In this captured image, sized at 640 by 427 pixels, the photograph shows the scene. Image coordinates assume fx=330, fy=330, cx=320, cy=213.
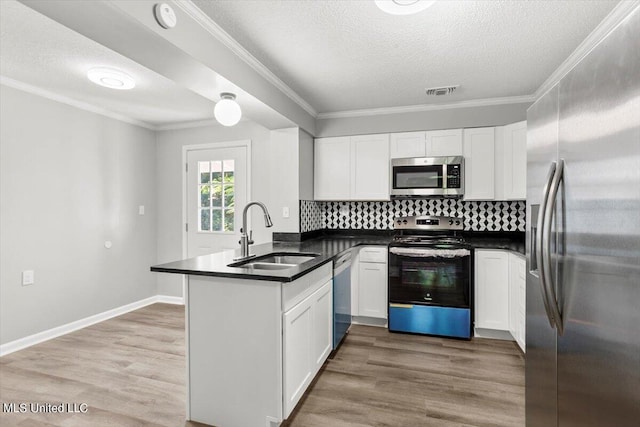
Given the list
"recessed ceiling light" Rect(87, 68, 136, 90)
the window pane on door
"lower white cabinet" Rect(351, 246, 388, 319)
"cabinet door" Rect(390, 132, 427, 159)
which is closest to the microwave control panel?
"cabinet door" Rect(390, 132, 427, 159)

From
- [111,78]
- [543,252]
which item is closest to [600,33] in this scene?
[543,252]

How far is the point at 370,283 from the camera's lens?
139 inches

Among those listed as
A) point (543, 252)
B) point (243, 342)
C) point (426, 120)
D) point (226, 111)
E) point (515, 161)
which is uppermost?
point (426, 120)

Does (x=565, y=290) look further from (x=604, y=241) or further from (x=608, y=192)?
(x=608, y=192)

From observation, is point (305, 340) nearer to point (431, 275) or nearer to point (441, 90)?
point (431, 275)

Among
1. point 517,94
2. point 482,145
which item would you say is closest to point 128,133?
point 482,145

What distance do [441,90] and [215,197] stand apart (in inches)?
117

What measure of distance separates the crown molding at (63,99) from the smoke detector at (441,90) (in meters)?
3.58

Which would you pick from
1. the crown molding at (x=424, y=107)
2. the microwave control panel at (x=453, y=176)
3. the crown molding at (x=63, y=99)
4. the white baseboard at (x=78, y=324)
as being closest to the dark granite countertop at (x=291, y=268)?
the microwave control panel at (x=453, y=176)

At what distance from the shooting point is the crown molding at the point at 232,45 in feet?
6.11

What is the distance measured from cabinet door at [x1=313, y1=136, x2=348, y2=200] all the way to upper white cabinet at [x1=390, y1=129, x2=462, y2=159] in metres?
0.56

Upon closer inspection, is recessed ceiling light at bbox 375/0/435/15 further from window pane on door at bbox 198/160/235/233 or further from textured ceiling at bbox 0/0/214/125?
window pane on door at bbox 198/160/235/233

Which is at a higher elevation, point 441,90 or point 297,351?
point 441,90

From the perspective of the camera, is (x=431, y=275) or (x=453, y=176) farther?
(x=453, y=176)
